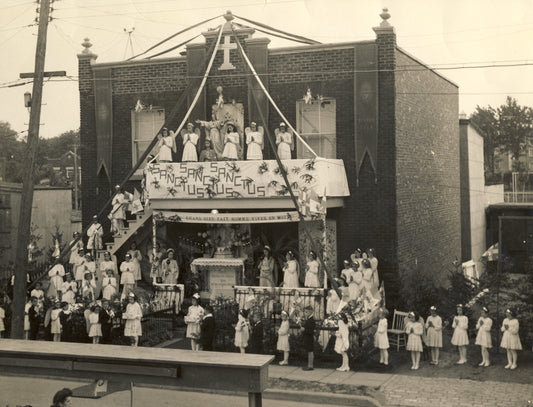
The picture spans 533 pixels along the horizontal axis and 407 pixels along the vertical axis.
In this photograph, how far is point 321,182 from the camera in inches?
763

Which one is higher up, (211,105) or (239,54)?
(239,54)

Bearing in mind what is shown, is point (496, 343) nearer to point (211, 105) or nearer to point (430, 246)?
point (430, 246)

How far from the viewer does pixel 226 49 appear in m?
22.2

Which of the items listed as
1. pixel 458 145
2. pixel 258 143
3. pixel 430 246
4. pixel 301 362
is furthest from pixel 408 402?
pixel 458 145

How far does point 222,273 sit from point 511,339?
8.74 metres

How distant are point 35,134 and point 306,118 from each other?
8915 mm

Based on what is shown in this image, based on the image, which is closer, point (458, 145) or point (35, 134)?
point (35, 134)

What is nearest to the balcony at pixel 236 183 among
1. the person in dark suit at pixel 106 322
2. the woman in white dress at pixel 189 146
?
the woman in white dress at pixel 189 146

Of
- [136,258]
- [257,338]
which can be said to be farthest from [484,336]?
[136,258]

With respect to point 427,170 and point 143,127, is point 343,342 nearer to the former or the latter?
point 427,170

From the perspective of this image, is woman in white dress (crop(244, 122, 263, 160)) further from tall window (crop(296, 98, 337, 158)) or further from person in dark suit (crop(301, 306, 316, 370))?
person in dark suit (crop(301, 306, 316, 370))

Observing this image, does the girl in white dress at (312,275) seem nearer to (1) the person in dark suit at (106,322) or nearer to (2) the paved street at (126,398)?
(2) the paved street at (126,398)

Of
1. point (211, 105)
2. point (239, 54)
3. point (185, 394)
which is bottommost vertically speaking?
point (185, 394)

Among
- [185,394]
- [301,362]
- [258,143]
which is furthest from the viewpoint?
[258,143]
